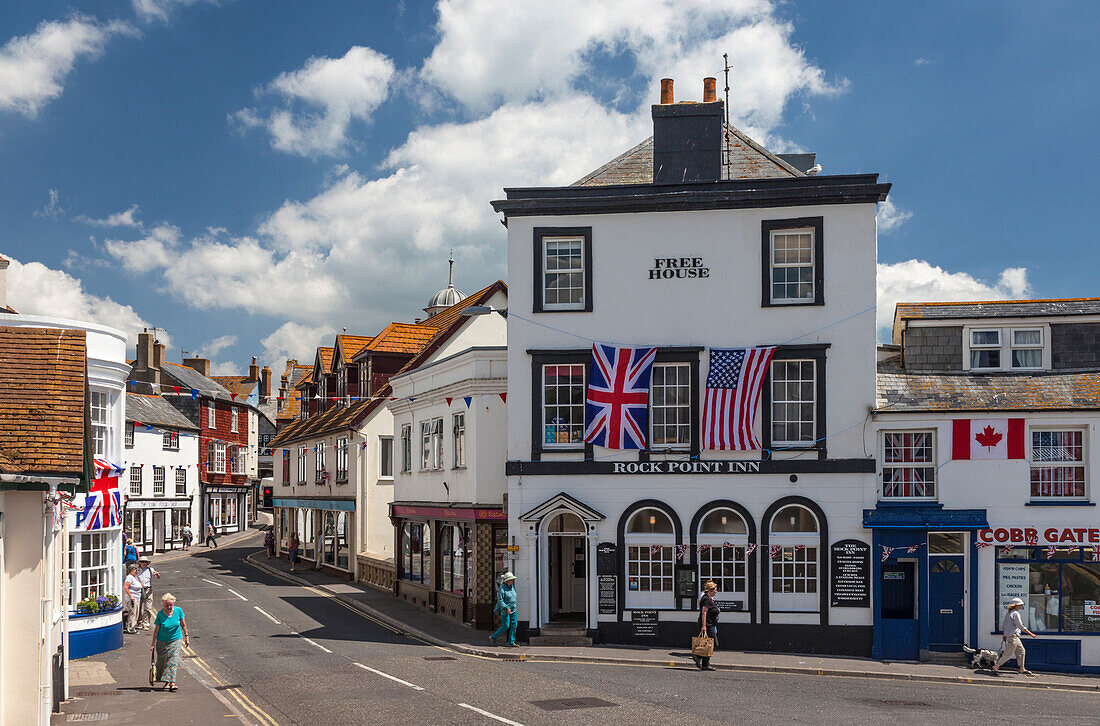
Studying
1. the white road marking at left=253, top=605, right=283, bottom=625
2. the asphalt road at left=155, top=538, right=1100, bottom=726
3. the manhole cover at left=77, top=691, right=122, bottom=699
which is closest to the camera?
the asphalt road at left=155, top=538, right=1100, bottom=726

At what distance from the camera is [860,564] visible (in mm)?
24578

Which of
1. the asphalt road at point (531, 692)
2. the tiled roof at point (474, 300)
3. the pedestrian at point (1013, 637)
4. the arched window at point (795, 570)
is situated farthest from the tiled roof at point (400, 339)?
the pedestrian at point (1013, 637)

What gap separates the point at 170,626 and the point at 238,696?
1768 mm

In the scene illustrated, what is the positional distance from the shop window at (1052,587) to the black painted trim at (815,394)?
5.03 m

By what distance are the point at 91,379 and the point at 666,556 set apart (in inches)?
567

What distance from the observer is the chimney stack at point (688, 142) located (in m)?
26.9

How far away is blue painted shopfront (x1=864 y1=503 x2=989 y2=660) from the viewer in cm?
2428

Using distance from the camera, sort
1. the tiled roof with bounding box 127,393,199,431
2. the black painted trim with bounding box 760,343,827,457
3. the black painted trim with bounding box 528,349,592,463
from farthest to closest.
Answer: the tiled roof with bounding box 127,393,199,431 < the black painted trim with bounding box 528,349,592,463 < the black painted trim with bounding box 760,343,827,457

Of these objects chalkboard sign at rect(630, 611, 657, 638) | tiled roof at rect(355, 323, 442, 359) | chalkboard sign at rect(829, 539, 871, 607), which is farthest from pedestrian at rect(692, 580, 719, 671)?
tiled roof at rect(355, 323, 442, 359)

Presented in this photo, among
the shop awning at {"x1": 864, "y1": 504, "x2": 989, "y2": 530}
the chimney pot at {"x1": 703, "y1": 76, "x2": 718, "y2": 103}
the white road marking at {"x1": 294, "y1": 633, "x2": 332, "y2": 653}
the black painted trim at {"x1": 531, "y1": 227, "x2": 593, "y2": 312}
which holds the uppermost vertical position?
the chimney pot at {"x1": 703, "y1": 76, "x2": 718, "y2": 103}

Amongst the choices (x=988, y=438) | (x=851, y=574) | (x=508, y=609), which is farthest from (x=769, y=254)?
(x=508, y=609)

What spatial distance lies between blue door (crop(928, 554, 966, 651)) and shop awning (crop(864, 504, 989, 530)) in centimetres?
84

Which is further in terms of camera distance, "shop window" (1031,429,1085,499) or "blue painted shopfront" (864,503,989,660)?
"shop window" (1031,429,1085,499)

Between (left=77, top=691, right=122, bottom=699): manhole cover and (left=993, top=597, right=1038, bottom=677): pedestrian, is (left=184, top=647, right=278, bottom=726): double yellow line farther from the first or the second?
(left=993, top=597, right=1038, bottom=677): pedestrian
